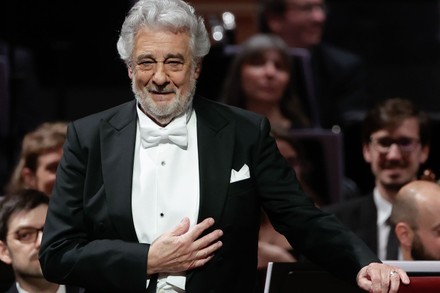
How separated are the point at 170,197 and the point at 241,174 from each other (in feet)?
0.61

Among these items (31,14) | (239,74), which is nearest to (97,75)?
(31,14)

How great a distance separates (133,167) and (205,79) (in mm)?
2560

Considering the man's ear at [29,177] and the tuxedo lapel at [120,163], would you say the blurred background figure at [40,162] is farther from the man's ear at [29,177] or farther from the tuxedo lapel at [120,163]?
the tuxedo lapel at [120,163]

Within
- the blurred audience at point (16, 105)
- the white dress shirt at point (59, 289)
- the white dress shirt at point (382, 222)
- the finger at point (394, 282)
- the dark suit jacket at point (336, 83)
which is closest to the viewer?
the finger at point (394, 282)

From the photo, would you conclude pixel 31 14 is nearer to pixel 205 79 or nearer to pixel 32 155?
pixel 205 79

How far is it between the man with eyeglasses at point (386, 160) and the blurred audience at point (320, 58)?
1096 mm

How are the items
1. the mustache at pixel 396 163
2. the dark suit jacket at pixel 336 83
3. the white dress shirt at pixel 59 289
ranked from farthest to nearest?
the dark suit jacket at pixel 336 83 → the mustache at pixel 396 163 → the white dress shirt at pixel 59 289

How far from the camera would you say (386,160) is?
429 cm

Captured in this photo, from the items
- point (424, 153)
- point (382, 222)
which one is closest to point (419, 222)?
point (382, 222)

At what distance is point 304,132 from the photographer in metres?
4.69

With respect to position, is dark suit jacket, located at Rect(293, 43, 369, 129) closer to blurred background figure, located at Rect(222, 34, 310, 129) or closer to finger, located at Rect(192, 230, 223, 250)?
blurred background figure, located at Rect(222, 34, 310, 129)

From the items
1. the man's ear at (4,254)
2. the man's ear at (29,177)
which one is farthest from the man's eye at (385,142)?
the man's ear at (4,254)

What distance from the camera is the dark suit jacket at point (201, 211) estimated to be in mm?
2568

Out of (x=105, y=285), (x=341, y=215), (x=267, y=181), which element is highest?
(x=267, y=181)
